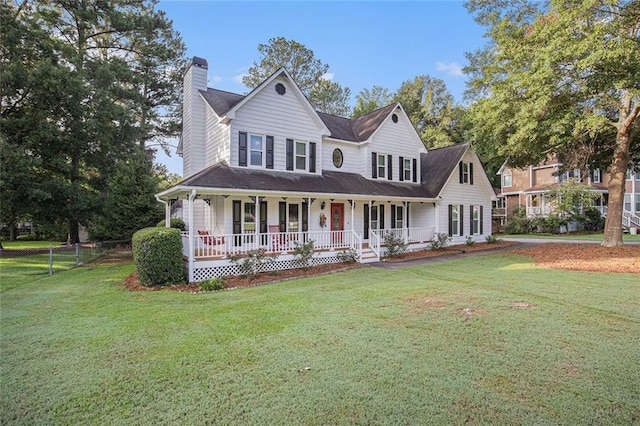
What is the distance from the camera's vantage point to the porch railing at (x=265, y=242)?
1170 cm

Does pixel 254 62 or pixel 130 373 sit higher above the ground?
pixel 254 62

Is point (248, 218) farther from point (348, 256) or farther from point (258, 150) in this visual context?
point (348, 256)

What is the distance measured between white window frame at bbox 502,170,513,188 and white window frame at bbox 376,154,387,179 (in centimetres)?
2531

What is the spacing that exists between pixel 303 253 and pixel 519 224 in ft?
90.3

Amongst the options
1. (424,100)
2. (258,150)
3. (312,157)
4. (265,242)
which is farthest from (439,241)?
(424,100)

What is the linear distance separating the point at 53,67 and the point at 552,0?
24.6 metres

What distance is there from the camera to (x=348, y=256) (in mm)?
13844

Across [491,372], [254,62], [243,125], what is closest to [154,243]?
[243,125]

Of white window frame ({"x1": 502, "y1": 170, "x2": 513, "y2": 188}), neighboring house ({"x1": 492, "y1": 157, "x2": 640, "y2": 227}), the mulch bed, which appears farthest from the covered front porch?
white window frame ({"x1": 502, "y1": 170, "x2": 513, "y2": 188})

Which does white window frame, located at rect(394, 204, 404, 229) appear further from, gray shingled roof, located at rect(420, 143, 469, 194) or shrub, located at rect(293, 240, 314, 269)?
shrub, located at rect(293, 240, 314, 269)

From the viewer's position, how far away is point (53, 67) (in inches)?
725

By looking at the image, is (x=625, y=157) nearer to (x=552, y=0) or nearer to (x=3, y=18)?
(x=552, y=0)

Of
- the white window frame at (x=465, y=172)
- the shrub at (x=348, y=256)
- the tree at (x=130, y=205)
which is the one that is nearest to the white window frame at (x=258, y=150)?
the shrub at (x=348, y=256)

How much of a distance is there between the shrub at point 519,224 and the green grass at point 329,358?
25696 millimetres
